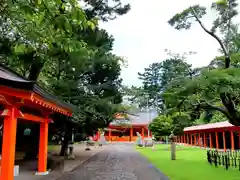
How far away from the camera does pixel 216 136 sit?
28.0m

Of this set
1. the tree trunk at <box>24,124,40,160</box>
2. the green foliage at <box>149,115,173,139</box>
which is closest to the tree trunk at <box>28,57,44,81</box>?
the tree trunk at <box>24,124,40,160</box>

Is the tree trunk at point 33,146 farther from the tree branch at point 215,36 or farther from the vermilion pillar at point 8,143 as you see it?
the tree branch at point 215,36

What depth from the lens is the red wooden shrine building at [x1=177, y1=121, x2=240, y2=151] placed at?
82.8 feet

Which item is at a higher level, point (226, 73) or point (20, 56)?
point (20, 56)

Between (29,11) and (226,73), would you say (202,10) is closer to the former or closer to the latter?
(226,73)

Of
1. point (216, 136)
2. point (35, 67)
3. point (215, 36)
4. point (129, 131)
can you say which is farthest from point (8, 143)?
point (129, 131)

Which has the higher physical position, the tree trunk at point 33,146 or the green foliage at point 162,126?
the green foliage at point 162,126

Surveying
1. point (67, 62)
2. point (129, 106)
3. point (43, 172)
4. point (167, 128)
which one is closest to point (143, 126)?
point (167, 128)

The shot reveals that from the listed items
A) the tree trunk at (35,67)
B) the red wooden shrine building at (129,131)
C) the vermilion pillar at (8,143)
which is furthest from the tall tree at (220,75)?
the red wooden shrine building at (129,131)

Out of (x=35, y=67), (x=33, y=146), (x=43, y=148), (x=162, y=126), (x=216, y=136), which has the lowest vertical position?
(x=33, y=146)

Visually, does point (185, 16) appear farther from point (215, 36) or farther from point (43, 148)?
point (43, 148)

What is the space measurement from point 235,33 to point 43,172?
336 inches

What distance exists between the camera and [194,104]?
9.35m

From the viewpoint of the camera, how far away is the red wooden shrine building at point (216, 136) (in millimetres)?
25228
